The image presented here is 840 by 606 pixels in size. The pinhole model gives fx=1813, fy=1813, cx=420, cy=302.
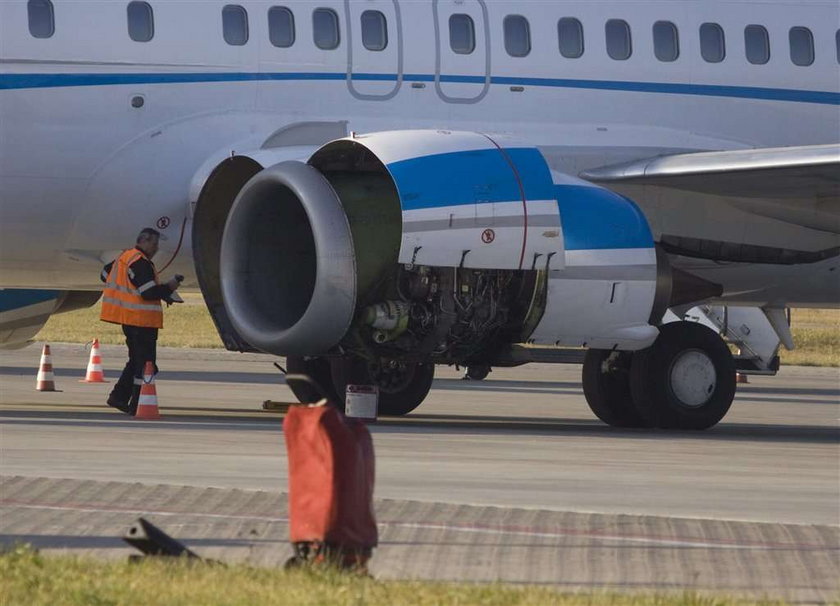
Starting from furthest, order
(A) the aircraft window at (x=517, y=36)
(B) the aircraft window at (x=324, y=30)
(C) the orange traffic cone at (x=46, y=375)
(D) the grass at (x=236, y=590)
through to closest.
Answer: (C) the orange traffic cone at (x=46, y=375)
(A) the aircraft window at (x=517, y=36)
(B) the aircraft window at (x=324, y=30)
(D) the grass at (x=236, y=590)

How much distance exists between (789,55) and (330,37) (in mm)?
5110

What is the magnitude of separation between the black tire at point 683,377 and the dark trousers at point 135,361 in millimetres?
4605

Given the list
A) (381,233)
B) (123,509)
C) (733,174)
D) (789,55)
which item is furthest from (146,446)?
(789,55)

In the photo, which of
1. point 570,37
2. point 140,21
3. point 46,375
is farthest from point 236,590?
point 46,375

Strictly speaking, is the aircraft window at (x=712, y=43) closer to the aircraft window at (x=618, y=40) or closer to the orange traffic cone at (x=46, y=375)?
the aircraft window at (x=618, y=40)

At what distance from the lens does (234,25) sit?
56.2ft

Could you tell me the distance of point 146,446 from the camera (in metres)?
13.8

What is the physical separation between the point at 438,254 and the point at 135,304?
3.55 m

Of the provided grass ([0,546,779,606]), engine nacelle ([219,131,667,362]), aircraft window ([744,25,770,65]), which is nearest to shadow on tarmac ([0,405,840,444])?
engine nacelle ([219,131,667,362])

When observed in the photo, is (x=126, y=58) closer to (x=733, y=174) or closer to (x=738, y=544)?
(x=733, y=174)

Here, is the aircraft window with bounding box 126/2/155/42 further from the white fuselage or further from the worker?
the worker

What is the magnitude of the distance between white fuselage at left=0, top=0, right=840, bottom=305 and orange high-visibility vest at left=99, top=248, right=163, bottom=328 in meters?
0.29

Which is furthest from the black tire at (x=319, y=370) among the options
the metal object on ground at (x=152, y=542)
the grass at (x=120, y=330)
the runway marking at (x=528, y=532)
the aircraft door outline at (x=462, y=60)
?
the grass at (x=120, y=330)

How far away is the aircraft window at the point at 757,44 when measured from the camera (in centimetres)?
1902
